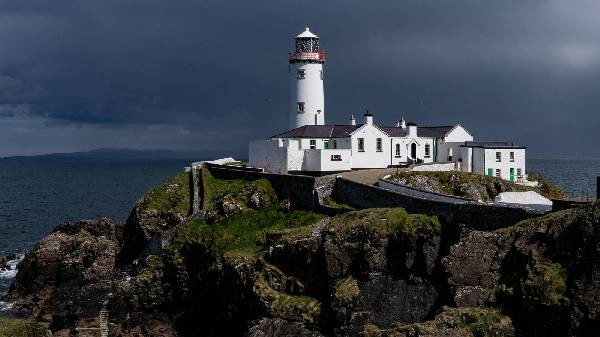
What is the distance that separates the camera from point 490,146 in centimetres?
6081

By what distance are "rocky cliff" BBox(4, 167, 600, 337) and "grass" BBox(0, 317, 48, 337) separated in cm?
203

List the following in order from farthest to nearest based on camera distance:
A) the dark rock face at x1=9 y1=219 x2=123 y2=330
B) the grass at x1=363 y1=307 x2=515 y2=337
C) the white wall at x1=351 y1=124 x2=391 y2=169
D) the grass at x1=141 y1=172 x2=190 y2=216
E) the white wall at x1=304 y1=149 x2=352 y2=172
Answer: the white wall at x1=351 y1=124 x2=391 y2=169 < the white wall at x1=304 y1=149 x2=352 y2=172 < the grass at x1=141 y1=172 x2=190 y2=216 < the dark rock face at x1=9 y1=219 x2=123 y2=330 < the grass at x1=363 y1=307 x2=515 y2=337

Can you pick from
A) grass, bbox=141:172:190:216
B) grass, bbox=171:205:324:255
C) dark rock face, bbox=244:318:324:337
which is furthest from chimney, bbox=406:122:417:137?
dark rock face, bbox=244:318:324:337

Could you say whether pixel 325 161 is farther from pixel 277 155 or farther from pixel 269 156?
pixel 269 156

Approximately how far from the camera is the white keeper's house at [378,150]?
59.0 m

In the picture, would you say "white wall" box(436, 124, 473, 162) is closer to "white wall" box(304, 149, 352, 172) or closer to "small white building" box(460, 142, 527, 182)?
"small white building" box(460, 142, 527, 182)

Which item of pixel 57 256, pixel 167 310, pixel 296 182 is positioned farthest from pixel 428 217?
pixel 57 256

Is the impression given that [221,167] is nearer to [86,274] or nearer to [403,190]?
[86,274]

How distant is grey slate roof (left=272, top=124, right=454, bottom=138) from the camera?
6216 centimetres

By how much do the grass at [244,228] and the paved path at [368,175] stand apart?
5710 mm

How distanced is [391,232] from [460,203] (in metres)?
4.25

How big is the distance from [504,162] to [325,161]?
1628 centimetres

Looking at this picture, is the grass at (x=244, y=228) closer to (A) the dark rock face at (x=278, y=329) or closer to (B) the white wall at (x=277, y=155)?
(A) the dark rock face at (x=278, y=329)

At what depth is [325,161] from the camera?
58062mm
